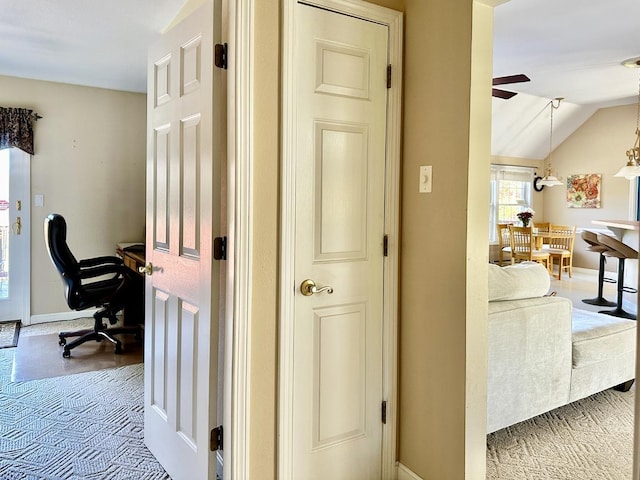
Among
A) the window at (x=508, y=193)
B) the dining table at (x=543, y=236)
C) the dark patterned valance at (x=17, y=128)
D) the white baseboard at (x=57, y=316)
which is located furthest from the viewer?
the window at (x=508, y=193)

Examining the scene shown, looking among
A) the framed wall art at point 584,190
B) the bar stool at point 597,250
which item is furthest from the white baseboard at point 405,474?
the framed wall art at point 584,190

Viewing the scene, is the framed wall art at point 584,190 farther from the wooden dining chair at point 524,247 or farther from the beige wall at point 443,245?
the beige wall at point 443,245

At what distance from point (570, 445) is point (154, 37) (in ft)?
12.0

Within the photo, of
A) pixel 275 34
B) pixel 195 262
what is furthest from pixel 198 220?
pixel 275 34

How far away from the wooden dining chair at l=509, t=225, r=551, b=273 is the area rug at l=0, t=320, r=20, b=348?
668 cm

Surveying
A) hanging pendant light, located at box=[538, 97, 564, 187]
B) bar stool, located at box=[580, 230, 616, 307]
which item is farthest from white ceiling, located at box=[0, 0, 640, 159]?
bar stool, located at box=[580, 230, 616, 307]

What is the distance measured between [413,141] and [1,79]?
14.2 ft

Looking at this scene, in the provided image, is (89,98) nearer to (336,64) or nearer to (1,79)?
(1,79)

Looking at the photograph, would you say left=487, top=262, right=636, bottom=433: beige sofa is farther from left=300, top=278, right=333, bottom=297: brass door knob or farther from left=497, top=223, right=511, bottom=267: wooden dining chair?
left=497, top=223, right=511, bottom=267: wooden dining chair

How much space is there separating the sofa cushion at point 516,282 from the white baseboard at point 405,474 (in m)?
0.92

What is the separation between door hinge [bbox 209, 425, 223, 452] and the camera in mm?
1792

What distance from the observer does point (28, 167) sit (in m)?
4.60

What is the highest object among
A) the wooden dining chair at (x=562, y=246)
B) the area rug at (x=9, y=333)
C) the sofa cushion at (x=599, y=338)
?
the wooden dining chair at (x=562, y=246)

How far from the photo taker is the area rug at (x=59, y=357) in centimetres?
343
